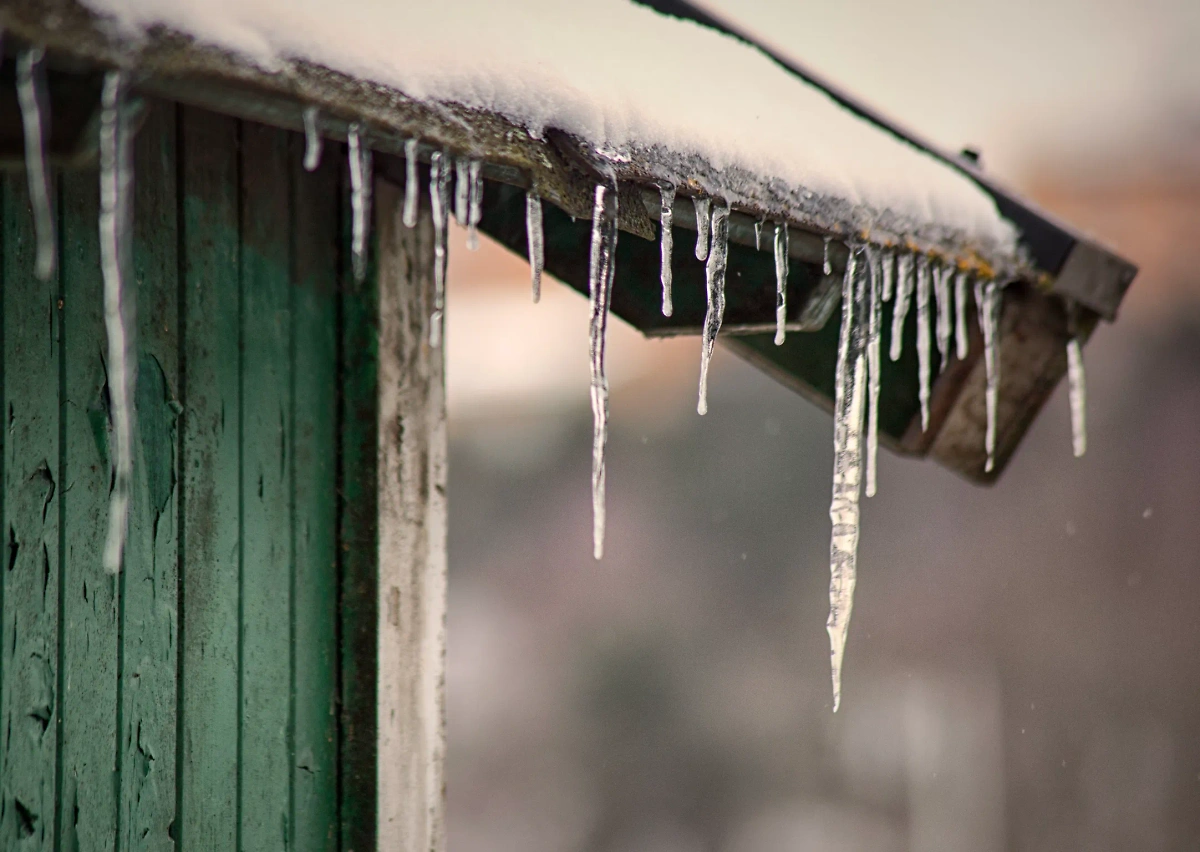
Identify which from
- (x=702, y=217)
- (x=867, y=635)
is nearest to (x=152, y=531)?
(x=702, y=217)

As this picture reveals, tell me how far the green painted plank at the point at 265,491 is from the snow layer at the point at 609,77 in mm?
672

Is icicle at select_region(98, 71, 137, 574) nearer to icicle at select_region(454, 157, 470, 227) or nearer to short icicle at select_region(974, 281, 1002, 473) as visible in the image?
icicle at select_region(454, 157, 470, 227)

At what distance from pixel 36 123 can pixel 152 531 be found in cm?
106

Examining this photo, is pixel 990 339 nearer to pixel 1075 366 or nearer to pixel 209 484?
pixel 1075 366

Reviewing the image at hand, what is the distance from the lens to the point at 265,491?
2291 mm

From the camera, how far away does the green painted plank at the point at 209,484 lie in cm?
212

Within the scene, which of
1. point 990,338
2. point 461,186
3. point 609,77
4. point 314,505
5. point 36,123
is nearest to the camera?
point 36,123

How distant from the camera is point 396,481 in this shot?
2.47m

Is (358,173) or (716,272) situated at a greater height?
(358,173)

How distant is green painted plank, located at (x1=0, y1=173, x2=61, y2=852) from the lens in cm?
180

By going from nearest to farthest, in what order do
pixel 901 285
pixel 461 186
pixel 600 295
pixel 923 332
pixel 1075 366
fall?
pixel 461 186
pixel 600 295
pixel 901 285
pixel 923 332
pixel 1075 366

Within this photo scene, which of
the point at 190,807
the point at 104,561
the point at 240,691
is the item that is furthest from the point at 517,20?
the point at 190,807

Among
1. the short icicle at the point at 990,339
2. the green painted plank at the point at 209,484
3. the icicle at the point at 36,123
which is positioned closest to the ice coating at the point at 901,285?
the short icicle at the point at 990,339

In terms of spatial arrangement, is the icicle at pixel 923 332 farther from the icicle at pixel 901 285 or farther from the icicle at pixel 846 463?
the icicle at pixel 846 463
